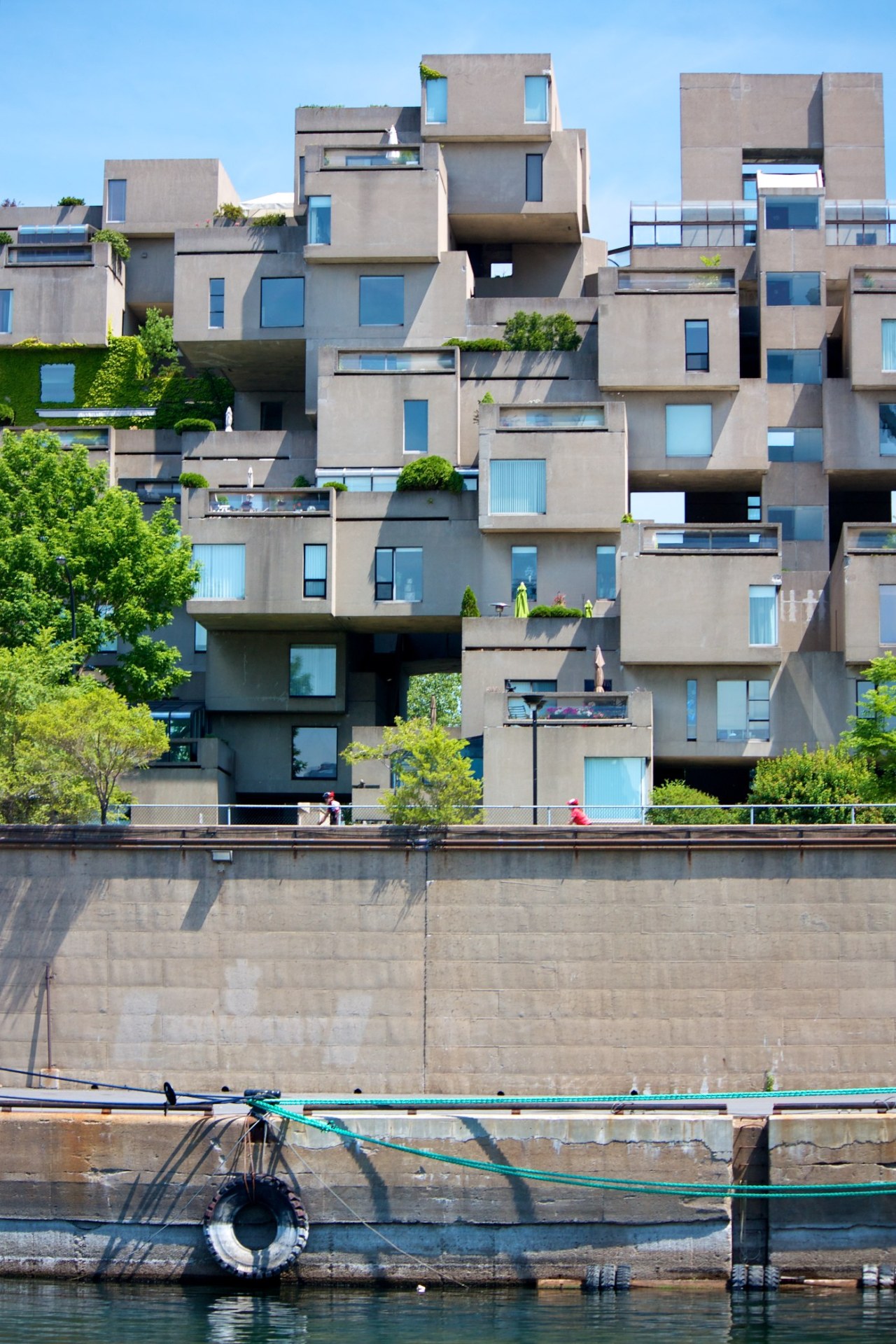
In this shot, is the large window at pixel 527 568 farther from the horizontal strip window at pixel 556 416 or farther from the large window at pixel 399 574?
the horizontal strip window at pixel 556 416

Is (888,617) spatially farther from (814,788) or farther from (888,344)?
(888,344)

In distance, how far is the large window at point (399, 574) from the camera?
56.4 m

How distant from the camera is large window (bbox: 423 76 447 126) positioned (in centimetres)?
6525

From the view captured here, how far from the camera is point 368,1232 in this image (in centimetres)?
3222

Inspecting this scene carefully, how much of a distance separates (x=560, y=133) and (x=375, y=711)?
2183cm

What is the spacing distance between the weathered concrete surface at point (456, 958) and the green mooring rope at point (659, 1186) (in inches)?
258

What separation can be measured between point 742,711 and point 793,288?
1613 centimetres

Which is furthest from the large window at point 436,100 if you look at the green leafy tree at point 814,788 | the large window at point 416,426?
the green leafy tree at point 814,788

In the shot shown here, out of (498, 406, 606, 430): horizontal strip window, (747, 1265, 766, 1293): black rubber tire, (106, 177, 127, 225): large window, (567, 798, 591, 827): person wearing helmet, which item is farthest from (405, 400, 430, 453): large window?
(747, 1265, 766, 1293): black rubber tire

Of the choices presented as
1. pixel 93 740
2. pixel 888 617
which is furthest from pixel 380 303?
pixel 93 740

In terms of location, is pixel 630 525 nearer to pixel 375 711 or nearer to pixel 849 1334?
pixel 375 711

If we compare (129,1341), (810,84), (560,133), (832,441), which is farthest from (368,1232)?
(810,84)

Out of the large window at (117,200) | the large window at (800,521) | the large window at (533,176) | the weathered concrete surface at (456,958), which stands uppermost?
the large window at (117,200)

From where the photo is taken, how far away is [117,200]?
7388cm
